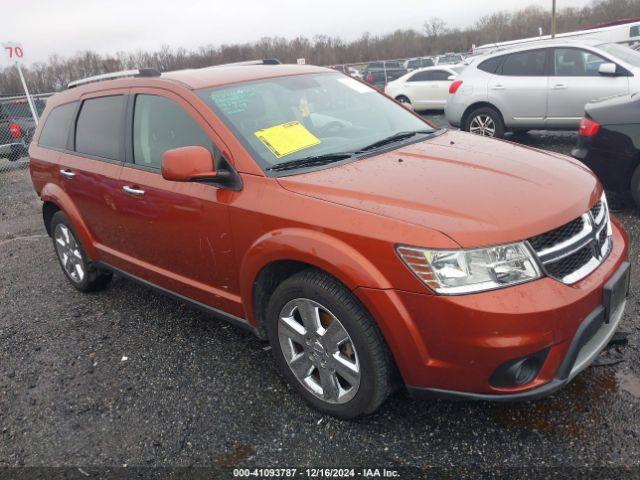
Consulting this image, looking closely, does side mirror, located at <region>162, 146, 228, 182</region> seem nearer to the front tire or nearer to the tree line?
the front tire

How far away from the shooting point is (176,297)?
3453 mm

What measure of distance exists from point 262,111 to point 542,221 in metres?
1.68

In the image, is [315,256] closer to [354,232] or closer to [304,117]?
[354,232]

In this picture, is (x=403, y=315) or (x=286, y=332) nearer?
(x=403, y=315)

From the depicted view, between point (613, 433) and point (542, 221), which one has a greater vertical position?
point (542, 221)

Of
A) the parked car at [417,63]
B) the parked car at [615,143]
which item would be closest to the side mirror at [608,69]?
the parked car at [615,143]

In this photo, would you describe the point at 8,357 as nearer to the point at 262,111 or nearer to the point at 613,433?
the point at 262,111

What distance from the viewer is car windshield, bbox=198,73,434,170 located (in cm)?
288

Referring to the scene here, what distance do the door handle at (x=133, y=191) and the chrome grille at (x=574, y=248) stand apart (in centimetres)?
232

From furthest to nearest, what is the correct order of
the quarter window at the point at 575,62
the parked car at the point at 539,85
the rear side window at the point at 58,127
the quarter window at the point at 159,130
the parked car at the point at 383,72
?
the parked car at the point at 383,72
the quarter window at the point at 575,62
the parked car at the point at 539,85
the rear side window at the point at 58,127
the quarter window at the point at 159,130

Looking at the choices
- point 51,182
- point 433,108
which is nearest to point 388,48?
point 433,108

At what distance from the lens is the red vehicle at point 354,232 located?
82.4 inches

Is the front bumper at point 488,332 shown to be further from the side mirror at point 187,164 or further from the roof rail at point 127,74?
the roof rail at point 127,74

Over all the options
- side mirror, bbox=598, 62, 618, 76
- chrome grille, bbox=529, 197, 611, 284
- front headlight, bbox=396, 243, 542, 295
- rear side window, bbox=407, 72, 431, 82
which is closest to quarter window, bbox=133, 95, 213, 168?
front headlight, bbox=396, 243, 542, 295
